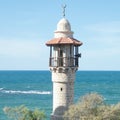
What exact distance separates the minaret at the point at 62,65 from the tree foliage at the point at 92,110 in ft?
8.25

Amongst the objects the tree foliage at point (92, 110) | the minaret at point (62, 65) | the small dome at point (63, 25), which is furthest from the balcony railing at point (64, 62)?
the tree foliage at point (92, 110)

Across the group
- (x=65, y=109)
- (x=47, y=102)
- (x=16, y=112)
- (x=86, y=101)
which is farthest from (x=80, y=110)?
(x=47, y=102)

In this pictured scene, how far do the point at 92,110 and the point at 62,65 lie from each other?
5225 mm

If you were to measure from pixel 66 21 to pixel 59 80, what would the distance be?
516 centimetres

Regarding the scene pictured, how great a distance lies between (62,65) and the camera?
37.2 meters

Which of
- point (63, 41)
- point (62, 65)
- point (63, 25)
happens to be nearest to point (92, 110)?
point (62, 65)

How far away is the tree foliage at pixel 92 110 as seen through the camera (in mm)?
33500

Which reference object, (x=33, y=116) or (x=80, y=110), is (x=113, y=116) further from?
(x=33, y=116)

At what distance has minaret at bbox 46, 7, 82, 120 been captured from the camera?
121 feet

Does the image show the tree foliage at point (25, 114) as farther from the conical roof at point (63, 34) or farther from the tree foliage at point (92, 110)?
the conical roof at point (63, 34)

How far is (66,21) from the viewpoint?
37.7 m

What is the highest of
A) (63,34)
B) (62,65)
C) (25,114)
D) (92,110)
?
(63,34)

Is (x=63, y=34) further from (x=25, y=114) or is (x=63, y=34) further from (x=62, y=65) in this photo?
(x=25, y=114)

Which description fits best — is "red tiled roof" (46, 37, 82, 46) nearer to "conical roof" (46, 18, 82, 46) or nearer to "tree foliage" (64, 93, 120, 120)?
"conical roof" (46, 18, 82, 46)
